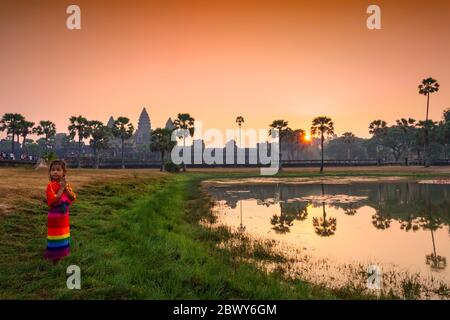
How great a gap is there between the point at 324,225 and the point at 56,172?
43.5 ft

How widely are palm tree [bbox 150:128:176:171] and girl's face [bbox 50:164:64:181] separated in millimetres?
70742

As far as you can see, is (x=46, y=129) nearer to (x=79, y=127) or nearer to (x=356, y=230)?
(x=79, y=127)

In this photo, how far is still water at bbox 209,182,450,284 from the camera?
36.4ft

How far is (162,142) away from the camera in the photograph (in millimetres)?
78125

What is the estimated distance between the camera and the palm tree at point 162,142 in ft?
256

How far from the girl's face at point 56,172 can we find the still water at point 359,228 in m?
8.39

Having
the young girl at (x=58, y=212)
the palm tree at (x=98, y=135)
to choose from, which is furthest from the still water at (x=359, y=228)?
the palm tree at (x=98, y=135)

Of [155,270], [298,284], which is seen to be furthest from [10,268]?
[298,284]

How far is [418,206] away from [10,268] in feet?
77.3

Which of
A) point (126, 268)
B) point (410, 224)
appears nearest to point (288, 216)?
point (410, 224)

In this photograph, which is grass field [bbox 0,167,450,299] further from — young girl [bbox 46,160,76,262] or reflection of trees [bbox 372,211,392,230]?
reflection of trees [bbox 372,211,392,230]

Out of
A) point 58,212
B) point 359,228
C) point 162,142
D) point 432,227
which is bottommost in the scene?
point 359,228

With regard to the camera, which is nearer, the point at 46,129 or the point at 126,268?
the point at 126,268

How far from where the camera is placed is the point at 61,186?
7215 millimetres
